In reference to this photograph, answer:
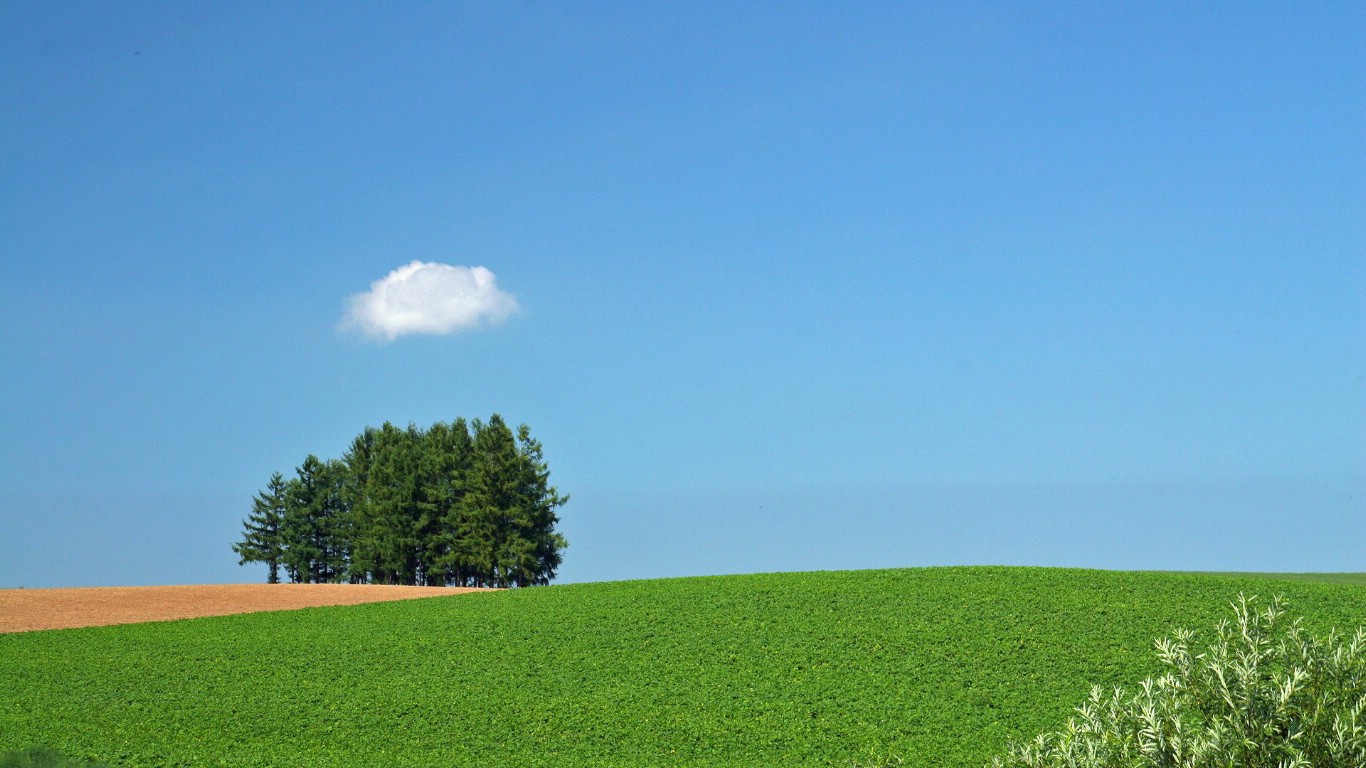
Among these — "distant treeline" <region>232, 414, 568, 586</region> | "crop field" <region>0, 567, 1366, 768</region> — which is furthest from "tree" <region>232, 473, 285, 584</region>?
"crop field" <region>0, 567, 1366, 768</region>

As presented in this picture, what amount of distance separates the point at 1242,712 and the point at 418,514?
49.4m

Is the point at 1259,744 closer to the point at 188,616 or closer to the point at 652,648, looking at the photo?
the point at 652,648

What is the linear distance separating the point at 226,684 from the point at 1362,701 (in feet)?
63.9

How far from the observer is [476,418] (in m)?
52.4

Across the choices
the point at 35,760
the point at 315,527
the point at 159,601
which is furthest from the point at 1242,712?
the point at 315,527

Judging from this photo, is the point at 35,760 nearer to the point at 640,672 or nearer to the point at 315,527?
the point at 640,672

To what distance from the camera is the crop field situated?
652 inches

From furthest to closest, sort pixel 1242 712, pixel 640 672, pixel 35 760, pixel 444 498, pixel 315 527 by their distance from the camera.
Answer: pixel 315 527, pixel 444 498, pixel 640 672, pixel 35 760, pixel 1242 712

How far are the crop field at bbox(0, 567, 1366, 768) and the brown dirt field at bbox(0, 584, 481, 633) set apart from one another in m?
2.76

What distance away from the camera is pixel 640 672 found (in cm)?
1995

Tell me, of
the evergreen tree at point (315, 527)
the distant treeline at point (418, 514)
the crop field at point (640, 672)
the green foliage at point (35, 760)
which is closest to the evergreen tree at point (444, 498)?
the distant treeline at point (418, 514)

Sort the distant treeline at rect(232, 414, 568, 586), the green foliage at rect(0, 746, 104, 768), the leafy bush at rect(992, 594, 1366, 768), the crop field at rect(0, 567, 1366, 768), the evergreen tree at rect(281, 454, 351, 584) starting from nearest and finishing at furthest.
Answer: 1. the leafy bush at rect(992, 594, 1366, 768)
2. the green foliage at rect(0, 746, 104, 768)
3. the crop field at rect(0, 567, 1366, 768)
4. the distant treeline at rect(232, 414, 568, 586)
5. the evergreen tree at rect(281, 454, 351, 584)

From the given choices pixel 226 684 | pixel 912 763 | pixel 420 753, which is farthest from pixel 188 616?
pixel 912 763

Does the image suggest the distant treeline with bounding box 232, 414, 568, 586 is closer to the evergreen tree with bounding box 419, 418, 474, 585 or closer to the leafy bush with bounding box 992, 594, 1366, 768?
the evergreen tree with bounding box 419, 418, 474, 585
